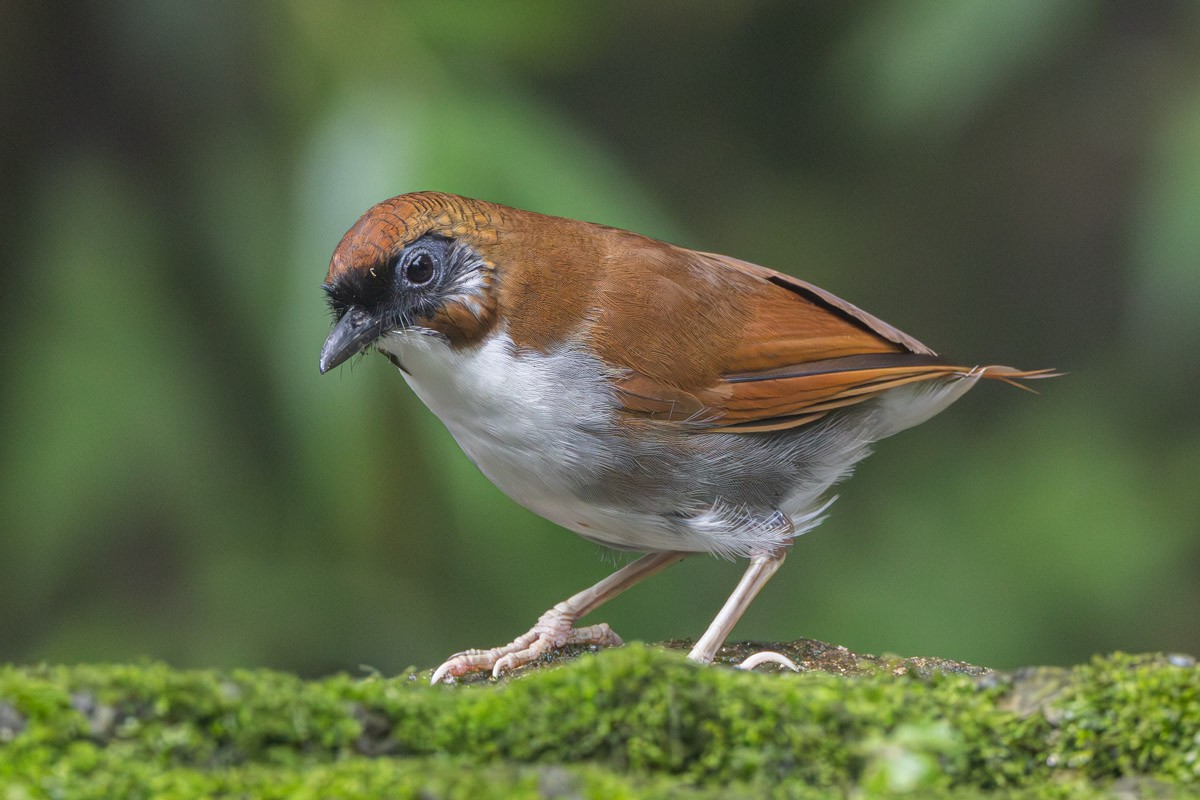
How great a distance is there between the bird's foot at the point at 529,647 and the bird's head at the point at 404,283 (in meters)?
0.95

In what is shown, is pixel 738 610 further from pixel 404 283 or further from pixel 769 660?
pixel 404 283

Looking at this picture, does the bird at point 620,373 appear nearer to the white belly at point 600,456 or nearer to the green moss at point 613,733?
the white belly at point 600,456

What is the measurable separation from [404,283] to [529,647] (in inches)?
45.5

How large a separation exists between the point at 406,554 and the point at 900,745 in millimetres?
3987

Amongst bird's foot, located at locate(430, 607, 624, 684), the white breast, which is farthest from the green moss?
bird's foot, located at locate(430, 607, 624, 684)

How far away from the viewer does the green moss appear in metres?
1.60

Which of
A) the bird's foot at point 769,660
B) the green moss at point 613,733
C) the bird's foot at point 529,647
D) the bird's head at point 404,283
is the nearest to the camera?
the green moss at point 613,733

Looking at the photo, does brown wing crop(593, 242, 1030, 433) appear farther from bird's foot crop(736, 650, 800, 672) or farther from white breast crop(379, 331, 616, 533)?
bird's foot crop(736, 650, 800, 672)

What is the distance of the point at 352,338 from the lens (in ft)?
10.6

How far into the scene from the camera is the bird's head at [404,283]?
3207mm

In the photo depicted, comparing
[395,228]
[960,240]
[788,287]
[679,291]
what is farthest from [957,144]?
[395,228]

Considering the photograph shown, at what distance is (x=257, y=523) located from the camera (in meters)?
5.20

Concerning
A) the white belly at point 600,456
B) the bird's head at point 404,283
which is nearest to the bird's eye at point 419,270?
the bird's head at point 404,283

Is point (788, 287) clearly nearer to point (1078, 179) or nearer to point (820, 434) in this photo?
point (820, 434)
